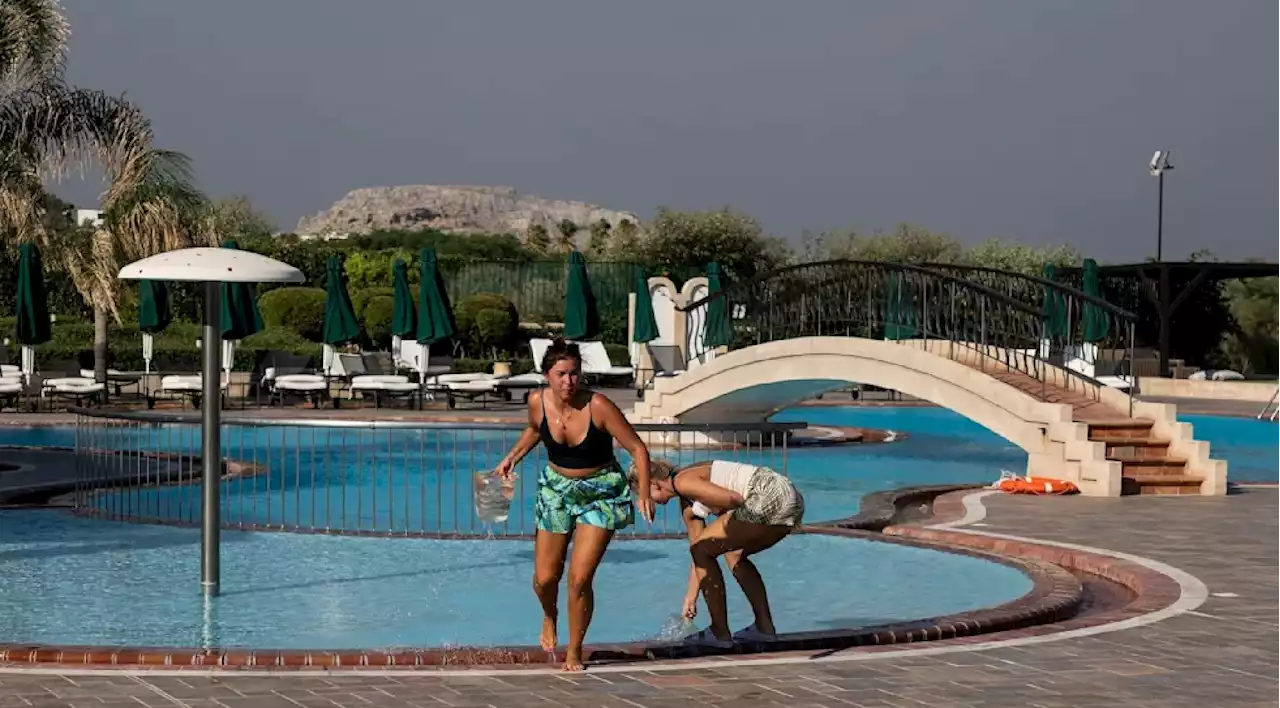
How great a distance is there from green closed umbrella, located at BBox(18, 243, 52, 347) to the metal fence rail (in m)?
6.54

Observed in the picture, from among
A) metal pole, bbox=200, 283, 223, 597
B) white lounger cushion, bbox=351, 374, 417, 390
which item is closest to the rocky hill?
white lounger cushion, bbox=351, 374, 417, 390

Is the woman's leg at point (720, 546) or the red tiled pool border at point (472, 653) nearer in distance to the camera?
the red tiled pool border at point (472, 653)

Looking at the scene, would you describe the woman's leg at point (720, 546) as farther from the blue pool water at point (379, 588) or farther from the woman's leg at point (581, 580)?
the blue pool water at point (379, 588)

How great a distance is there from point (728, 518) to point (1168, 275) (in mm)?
35746

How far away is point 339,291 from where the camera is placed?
30.6m

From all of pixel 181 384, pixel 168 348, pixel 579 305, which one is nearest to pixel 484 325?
pixel 168 348

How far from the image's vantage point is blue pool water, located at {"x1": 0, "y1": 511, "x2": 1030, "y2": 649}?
1046 centimetres

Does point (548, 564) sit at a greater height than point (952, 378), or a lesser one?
lesser

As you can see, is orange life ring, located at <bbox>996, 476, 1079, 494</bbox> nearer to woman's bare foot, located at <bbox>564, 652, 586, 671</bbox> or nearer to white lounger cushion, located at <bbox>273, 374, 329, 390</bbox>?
woman's bare foot, located at <bbox>564, 652, 586, 671</bbox>

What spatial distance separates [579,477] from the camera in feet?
26.6

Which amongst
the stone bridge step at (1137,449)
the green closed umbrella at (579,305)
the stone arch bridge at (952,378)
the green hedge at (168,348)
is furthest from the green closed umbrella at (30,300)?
the stone bridge step at (1137,449)

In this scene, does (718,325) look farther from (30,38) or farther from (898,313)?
(30,38)

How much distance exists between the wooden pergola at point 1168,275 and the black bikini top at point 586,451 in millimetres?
35076

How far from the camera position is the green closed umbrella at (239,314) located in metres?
26.7
